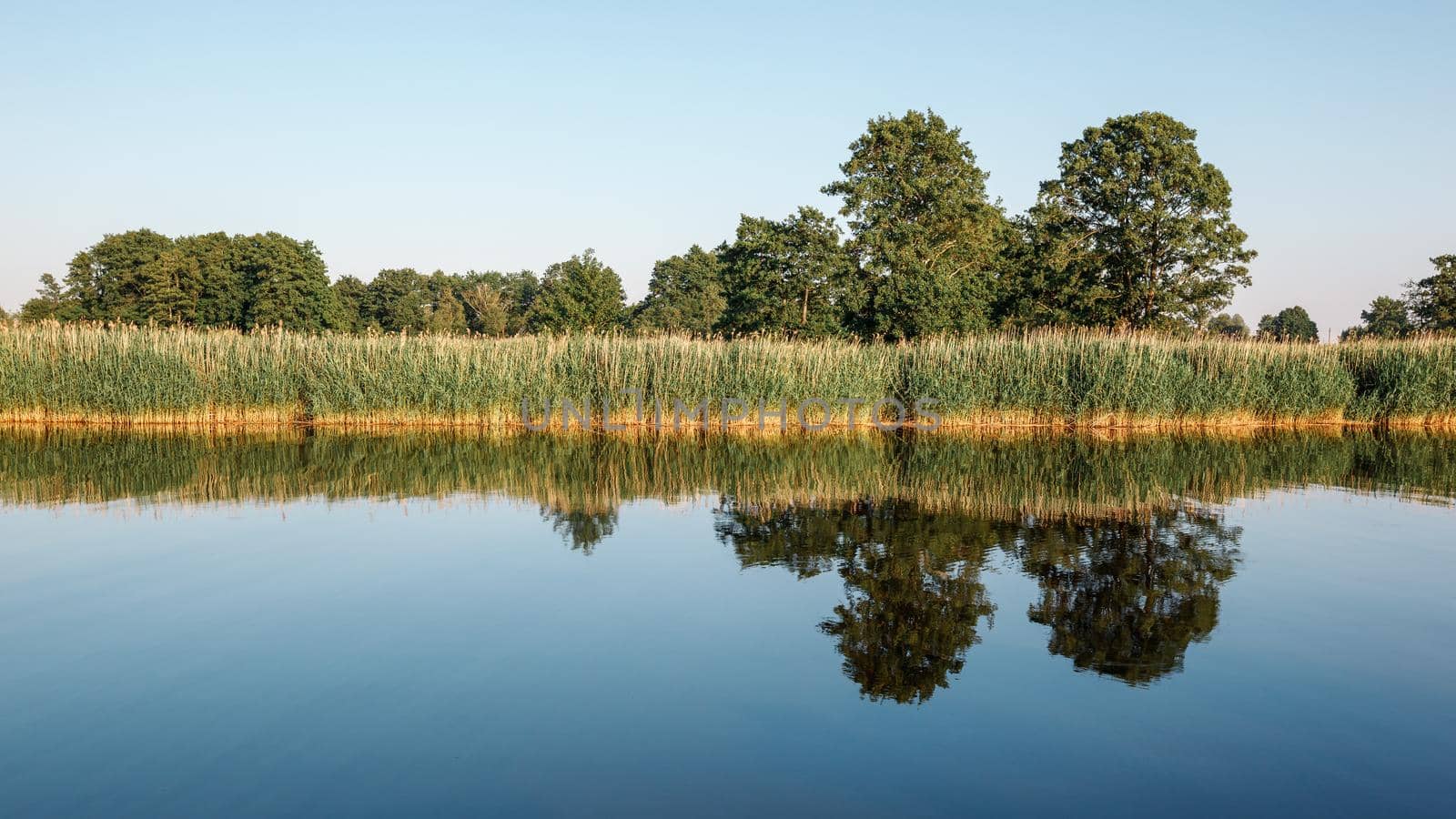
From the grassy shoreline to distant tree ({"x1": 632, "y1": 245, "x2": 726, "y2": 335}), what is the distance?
4957 cm

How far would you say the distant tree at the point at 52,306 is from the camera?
61844mm

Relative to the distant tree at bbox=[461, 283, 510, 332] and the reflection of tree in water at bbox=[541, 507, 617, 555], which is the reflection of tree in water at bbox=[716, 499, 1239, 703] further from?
the distant tree at bbox=[461, 283, 510, 332]

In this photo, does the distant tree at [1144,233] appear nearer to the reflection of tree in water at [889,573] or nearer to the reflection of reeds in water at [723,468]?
the reflection of reeds in water at [723,468]

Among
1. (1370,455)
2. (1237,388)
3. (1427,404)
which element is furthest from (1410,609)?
(1427,404)

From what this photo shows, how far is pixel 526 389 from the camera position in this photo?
830 inches

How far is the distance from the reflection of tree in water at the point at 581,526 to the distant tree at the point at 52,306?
6593 centimetres

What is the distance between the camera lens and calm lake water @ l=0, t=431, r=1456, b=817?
13.5 ft

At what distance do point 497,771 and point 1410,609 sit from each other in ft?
23.4

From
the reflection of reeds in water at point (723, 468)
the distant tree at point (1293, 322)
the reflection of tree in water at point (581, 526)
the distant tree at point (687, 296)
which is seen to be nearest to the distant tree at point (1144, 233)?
the reflection of reeds in water at point (723, 468)

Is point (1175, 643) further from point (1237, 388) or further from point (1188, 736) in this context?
point (1237, 388)

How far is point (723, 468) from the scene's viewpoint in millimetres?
14508

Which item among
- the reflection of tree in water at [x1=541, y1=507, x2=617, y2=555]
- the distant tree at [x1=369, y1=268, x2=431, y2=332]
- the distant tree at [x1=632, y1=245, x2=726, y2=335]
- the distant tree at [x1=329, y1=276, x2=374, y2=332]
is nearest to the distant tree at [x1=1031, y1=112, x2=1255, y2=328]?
the reflection of tree in water at [x1=541, y1=507, x2=617, y2=555]

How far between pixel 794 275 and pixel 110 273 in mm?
56357

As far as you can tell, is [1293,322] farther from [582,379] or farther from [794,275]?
[582,379]
